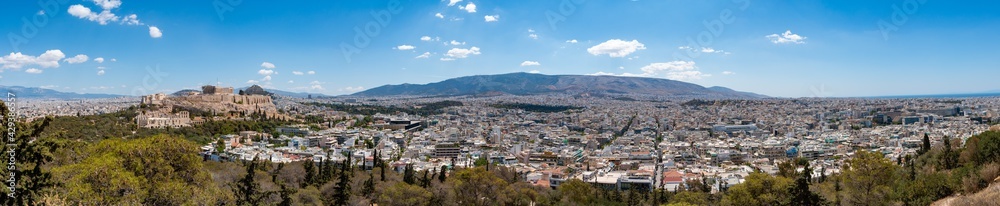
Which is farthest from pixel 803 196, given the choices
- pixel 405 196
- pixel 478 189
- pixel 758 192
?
pixel 405 196

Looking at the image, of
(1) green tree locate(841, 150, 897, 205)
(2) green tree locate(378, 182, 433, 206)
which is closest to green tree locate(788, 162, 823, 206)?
(1) green tree locate(841, 150, 897, 205)

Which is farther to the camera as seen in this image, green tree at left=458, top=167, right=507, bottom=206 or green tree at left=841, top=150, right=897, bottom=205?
green tree at left=458, top=167, right=507, bottom=206

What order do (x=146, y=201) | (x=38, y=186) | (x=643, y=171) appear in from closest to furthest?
1. (x=38, y=186)
2. (x=146, y=201)
3. (x=643, y=171)

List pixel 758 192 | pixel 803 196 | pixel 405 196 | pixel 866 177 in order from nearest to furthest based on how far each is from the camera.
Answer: pixel 803 196 → pixel 866 177 → pixel 758 192 → pixel 405 196

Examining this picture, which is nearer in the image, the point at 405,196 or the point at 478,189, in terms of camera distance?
the point at 405,196

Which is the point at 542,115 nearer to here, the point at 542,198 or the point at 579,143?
the point at 579,143

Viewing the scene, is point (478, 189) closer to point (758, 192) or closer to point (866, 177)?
point (758, 192)

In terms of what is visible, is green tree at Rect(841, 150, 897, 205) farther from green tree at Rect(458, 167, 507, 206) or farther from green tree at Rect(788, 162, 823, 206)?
green tree at Rect(458, 167, 507, 206)

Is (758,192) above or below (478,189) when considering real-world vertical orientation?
above

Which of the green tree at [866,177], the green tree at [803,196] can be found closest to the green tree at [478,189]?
the green tree at [803,196]

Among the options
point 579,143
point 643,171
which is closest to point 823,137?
point 579,143

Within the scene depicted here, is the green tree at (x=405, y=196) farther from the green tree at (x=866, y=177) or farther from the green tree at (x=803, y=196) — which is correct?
the green tree at (x=866, y=177)
